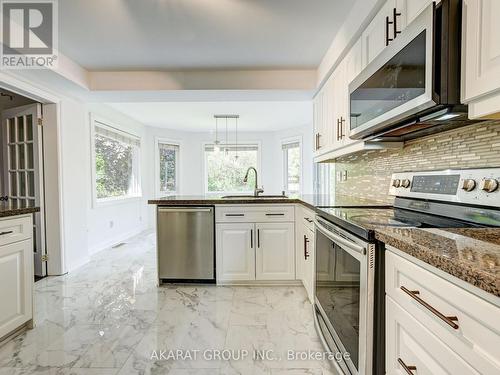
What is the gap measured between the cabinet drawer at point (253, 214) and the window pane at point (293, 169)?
359cm

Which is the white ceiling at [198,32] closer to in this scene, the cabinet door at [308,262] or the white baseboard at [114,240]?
the cabinet door at [308,262]

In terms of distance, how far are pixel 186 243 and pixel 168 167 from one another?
4114 millimetres

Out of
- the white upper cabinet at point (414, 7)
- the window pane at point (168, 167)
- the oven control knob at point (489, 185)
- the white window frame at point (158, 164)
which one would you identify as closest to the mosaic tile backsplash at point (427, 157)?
the oven control knob at point (489, 185)

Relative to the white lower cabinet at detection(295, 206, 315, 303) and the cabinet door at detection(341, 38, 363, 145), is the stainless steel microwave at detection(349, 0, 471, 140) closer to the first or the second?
the cabinet door at detection(341, 38, 363, 145)

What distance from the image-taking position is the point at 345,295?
1.39 meters

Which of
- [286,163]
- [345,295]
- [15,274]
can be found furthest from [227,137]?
[345,295]

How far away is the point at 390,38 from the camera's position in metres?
1.57

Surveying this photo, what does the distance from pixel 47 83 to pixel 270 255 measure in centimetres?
295

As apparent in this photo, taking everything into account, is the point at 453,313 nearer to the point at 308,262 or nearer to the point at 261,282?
the point at 308,262

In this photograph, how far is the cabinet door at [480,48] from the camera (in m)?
0.88

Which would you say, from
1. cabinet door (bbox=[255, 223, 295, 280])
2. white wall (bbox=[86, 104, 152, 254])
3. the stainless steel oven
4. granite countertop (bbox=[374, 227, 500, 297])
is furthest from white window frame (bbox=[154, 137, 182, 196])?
granite countertop (bbox=[374, 227, 500, 297])

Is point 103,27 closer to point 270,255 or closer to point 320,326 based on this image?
point 270,255

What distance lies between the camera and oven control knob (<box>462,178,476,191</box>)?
1283 mm

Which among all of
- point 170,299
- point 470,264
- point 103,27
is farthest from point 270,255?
point 103,27
